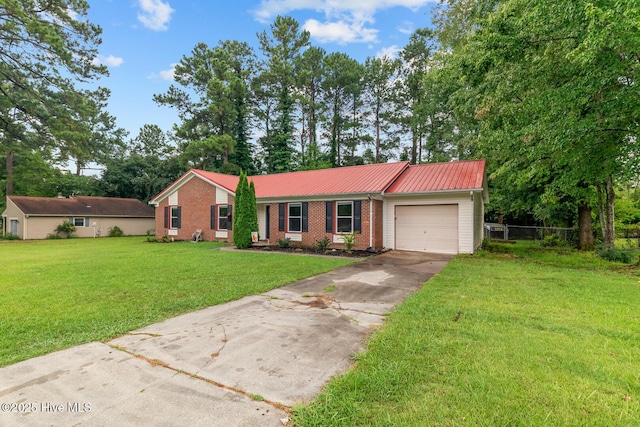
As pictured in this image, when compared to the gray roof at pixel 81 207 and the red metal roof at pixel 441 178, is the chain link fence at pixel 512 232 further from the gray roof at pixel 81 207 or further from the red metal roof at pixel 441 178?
the gray roof at pixel 81 207

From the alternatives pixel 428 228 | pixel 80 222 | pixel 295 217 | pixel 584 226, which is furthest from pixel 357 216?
pixel 80 222

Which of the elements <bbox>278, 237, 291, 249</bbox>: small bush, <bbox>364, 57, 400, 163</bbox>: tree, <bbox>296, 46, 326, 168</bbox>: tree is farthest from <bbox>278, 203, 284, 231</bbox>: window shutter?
<bbox>364, 57, 400, 163</bbox>: tree

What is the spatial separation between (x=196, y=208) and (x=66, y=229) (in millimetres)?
13835

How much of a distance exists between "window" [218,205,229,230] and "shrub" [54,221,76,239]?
616 inches

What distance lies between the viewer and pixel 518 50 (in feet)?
29.0

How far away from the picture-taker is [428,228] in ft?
41.0

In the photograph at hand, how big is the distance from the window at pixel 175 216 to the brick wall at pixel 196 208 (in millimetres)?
347

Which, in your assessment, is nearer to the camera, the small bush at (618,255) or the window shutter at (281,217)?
the small bush at (618,255)

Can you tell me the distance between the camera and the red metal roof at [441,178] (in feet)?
38.2

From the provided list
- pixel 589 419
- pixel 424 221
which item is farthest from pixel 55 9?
pixel 589 419

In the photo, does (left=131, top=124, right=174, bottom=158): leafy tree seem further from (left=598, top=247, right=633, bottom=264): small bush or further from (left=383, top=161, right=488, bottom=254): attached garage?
(left=598, top=247, right=633, bottom=264): small bush

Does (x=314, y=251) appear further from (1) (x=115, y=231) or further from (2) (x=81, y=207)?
(2) (x=81, y=207)

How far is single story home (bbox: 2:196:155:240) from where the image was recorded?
2277 cm

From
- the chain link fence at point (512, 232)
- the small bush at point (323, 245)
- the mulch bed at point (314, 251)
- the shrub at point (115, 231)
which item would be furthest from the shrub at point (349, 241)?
the shrub at point (115, 231)
